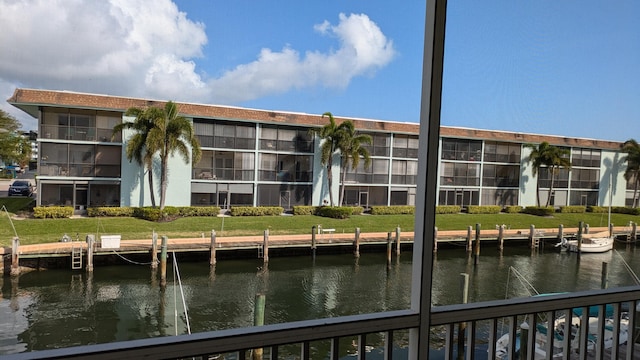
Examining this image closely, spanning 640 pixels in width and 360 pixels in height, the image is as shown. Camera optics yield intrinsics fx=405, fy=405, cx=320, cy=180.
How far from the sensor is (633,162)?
2639 mm

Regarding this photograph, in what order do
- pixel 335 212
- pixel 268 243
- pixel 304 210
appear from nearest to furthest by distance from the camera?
1. pixel 335 212
2. pixel 304 210
3. pixel 268 243

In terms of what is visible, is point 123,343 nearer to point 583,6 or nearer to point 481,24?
point 481,24

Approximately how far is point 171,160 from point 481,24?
6.56m

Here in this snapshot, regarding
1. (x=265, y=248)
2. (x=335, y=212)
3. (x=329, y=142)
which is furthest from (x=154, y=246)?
(x=329, y=142)

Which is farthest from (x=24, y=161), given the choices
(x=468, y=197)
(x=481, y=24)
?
(x=468, y=197)

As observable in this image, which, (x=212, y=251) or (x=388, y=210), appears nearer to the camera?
(x=388, y=210)

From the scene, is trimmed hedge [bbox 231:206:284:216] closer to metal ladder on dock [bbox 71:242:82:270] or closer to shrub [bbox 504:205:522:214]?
metal ladder on dock [bbox 71:242:82:270]

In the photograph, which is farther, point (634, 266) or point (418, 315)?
point (634, 266)

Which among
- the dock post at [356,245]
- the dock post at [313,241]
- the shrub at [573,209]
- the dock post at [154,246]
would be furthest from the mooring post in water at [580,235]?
the dock post at [154,246]

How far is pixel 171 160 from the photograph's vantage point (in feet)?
23.5

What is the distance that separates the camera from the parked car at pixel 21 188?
2.61 meters

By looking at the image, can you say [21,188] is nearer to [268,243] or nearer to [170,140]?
[170,140]

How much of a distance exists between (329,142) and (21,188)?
19.3 ft

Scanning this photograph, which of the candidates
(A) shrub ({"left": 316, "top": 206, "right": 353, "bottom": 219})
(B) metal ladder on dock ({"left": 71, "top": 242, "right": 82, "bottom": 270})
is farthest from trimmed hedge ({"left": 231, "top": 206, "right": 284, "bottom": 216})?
(B) metal ladder on dock ({"left": 71, "top": 242, "right": 82, "bottom": 270})
